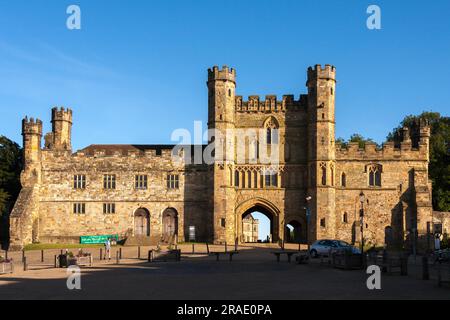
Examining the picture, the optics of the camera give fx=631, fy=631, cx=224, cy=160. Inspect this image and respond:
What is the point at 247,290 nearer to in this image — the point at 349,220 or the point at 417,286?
the point at 417,286

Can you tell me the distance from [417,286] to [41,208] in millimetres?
41751

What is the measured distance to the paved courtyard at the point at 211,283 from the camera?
21031 mm

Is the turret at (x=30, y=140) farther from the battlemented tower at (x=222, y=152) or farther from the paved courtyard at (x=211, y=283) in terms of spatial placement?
the paved courtyard at (x=211, y=283)

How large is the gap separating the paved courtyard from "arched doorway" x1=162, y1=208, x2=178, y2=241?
22.4 m

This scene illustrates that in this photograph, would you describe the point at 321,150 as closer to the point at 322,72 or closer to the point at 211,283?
the point at 322,72

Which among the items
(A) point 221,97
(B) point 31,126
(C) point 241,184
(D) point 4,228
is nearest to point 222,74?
(A) point 221,97

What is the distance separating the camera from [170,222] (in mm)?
57938

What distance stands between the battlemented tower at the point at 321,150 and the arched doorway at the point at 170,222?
1248 centimetres

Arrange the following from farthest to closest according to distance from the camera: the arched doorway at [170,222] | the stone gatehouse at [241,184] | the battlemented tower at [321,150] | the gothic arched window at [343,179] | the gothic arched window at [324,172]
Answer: the arched doorway at [170,222], the gothic arched window at [343,179], the stone gatehouse at [241,184], the gothic arched window at [324,172], the battlemented tower at [321,150]

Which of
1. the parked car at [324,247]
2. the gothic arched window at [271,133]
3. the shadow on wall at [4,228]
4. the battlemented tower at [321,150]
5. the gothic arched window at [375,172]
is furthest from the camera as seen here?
the shadow on wall at [4,228]

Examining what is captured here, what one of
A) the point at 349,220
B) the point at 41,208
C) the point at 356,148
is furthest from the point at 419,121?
the point at 41,208

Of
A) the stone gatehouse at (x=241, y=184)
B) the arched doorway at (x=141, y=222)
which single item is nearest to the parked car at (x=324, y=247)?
the stone gatehouse at (x=241, y=184)

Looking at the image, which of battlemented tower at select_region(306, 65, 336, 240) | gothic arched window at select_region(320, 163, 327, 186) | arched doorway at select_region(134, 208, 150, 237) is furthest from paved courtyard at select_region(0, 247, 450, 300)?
arched doorway at select_region(134, 208, 150, 237)

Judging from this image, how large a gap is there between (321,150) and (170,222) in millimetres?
15250
